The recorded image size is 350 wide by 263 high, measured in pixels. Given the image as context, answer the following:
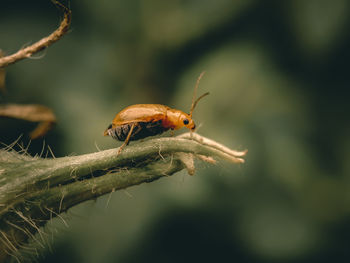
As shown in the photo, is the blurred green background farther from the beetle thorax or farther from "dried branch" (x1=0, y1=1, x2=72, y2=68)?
"dried branch" (x1=0, y1=1, x2=72, y2=68)

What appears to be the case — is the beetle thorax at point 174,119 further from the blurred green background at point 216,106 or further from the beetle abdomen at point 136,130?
the blurred green background at point 216,106

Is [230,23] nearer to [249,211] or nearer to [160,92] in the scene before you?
[160,92]

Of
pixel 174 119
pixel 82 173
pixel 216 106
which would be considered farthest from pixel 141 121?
pixel 216 106

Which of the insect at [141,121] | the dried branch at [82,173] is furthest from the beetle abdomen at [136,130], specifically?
the dried branch at [82,173]

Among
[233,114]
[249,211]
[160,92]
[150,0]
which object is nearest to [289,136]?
[233,114]

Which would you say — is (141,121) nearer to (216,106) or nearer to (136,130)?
(136,130)
